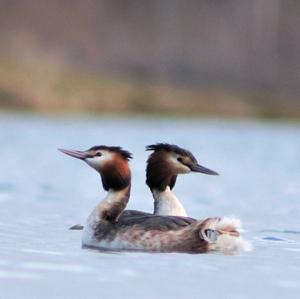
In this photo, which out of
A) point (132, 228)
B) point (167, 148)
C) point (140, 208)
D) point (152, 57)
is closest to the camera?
point (132, 228)

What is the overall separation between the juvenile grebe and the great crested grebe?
23.5 inches

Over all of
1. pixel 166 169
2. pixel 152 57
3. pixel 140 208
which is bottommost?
pixel 166 169

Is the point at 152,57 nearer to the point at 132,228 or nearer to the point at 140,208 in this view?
the point at 140,208

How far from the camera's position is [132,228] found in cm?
1152

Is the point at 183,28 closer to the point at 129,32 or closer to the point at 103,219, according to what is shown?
the point at 129,32

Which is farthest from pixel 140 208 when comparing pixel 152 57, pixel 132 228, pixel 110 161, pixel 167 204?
pixel 152 57

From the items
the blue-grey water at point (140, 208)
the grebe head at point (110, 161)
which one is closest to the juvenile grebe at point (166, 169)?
the grebe head at point (110, 161)

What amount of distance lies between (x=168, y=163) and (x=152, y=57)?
3756 cm

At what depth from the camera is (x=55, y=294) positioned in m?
9.32

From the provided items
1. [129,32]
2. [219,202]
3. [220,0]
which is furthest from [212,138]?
[220,0]

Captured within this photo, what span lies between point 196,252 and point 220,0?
44579 millimetres

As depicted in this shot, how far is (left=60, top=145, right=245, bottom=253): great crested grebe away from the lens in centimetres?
1136

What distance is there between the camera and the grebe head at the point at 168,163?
12453 mm

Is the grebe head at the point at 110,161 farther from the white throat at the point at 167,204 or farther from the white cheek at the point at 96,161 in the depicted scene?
the white throat at the point at 167,204
